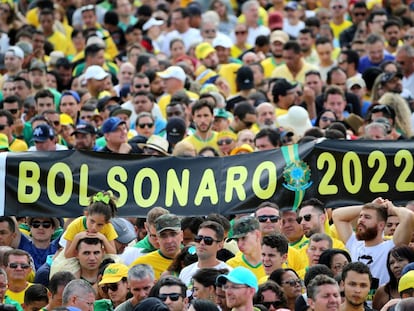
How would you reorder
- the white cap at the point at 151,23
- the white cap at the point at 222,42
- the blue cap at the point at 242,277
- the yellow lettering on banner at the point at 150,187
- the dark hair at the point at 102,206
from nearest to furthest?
the blue cap at the point at 242,277
the dark hair at the point at 102,206
the yellow lettering on banner at the point at 150,187
the white cap at the point at 222,42
the white cap at the point at 151,23

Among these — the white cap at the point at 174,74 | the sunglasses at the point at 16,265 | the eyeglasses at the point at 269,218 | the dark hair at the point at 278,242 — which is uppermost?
the white cap at the point at 174,74

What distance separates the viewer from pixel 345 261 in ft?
45.6

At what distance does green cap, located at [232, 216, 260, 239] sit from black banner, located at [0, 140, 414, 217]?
0.80 m

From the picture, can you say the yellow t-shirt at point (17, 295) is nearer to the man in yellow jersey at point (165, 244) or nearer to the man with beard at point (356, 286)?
the man in yellow jersey at point (165, 244)

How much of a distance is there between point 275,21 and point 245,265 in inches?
424

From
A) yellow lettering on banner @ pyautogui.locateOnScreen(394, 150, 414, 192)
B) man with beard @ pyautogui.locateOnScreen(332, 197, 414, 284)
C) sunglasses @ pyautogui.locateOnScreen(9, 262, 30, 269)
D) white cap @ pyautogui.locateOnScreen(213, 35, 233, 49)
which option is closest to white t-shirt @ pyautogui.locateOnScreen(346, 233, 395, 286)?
man with beard @ pyautogui.locateOnScreen(332, 197, 414, 284)

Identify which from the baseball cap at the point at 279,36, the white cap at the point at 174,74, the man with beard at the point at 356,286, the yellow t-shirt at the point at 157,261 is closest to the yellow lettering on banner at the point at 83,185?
the yellow t-shirt at the point at 157,261

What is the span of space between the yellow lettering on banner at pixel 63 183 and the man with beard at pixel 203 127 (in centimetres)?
314

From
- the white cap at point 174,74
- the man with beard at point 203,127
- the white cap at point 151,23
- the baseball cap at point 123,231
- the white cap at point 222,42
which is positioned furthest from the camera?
the white cap at point 151,23

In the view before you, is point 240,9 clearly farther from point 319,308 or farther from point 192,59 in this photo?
point 319,308

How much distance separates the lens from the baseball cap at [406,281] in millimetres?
12922

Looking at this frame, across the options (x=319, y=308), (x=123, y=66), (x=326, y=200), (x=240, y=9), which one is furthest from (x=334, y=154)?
(x=240, y=9)

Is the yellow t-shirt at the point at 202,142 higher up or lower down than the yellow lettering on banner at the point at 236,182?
higher up

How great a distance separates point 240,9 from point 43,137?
9813 millimetres
